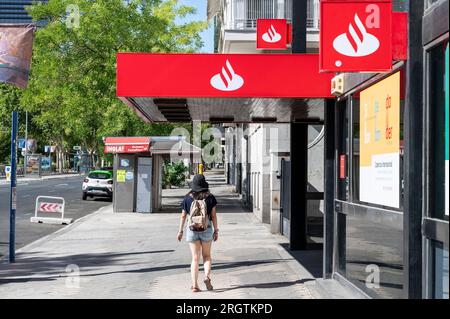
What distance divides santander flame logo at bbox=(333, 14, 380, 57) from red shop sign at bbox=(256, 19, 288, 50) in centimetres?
675

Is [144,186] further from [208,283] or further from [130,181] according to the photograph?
[208,283]

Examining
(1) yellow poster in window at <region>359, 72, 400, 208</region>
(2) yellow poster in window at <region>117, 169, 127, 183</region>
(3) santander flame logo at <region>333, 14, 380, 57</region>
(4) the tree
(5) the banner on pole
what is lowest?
(2) yellow poster in window at <region>117, 169, 127, 183</region>

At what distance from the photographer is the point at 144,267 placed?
11625 millimetres

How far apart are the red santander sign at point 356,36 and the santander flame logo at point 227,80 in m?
1.88

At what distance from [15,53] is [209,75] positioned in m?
4.37

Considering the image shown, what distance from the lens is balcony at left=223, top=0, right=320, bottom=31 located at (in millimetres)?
24328

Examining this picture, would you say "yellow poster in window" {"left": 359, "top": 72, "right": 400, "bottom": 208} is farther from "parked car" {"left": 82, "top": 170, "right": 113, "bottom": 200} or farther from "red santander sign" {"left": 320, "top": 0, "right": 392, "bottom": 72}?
"parked car" {"left": 82, "top": 170, "right": 113, "bottom": 200}

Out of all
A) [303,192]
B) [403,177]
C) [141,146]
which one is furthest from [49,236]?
[403,177]

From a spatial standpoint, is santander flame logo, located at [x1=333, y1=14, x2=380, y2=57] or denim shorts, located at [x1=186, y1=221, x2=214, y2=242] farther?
denim shorts, located at [x1=186, y1=221, x2=214, y2=242]

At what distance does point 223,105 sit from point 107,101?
68.1 feet

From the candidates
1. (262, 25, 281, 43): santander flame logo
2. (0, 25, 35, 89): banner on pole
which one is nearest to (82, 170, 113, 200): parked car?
(262, 25, 281, 43): santander flame logo

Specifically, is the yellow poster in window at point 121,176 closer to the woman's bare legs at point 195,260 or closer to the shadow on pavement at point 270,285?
the shadow on pavement at point 270,285

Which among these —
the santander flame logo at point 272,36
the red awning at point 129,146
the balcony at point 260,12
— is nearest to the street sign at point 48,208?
the red awning at point 129,146

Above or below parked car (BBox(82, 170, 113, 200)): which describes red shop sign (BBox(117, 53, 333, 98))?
above
